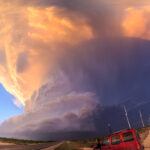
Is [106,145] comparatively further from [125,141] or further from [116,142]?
[125,141]

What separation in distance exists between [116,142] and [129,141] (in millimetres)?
1218

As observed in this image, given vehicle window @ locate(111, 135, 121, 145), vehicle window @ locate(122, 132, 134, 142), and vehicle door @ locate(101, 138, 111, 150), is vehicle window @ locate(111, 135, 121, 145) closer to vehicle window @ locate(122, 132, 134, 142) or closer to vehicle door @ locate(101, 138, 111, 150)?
vehicle window @ locate(122, 132, 134, 142)

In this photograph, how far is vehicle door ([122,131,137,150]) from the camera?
10.5 meters

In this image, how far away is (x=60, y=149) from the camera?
24.8m

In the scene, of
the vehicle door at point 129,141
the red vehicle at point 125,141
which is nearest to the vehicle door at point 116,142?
the red vehicle at point 125,141

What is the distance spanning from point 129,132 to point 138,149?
1.14 meters

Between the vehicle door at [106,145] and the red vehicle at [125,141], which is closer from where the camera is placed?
the red vehicle at [125,141]

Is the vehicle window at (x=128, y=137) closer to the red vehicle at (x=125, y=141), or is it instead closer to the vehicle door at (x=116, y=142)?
the red vehicle at (x=125, y=141)

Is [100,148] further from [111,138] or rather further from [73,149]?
[73,149]

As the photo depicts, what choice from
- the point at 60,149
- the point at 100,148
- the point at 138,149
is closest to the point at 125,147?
the point at 138,149

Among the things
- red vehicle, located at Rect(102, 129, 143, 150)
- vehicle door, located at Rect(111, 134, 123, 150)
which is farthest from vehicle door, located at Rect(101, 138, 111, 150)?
vehicle door, located at Rect(111, 134, 123, 150)

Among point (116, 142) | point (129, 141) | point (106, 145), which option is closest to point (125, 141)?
point (129, 141)

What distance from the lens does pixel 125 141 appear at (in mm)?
10914

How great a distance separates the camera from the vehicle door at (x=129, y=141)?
414 inches
